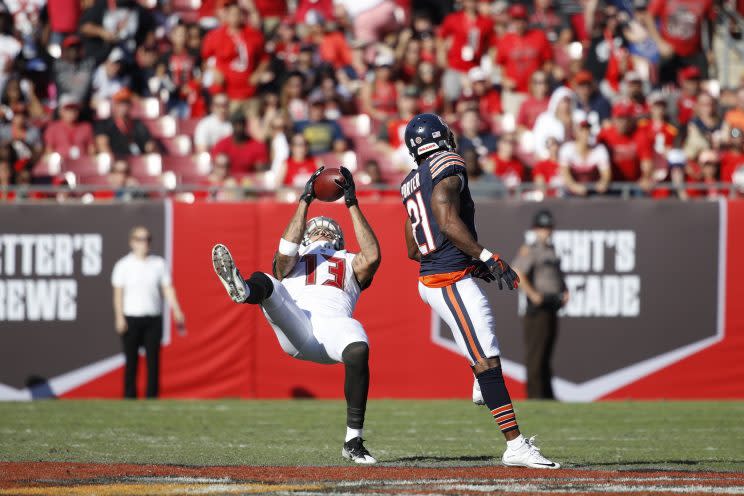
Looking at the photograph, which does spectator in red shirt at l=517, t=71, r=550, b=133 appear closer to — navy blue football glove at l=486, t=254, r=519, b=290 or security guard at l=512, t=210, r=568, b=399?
security guard at l=512, t=210, r=568, b=399

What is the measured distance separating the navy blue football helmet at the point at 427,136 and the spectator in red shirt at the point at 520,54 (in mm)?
9712

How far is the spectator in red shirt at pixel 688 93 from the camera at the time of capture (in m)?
17.1

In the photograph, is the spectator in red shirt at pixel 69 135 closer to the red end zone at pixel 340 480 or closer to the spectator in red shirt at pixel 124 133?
the spectator in red shirt at pixel 124 133

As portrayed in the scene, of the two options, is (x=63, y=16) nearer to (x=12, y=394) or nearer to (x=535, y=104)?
(x=12, y=394)

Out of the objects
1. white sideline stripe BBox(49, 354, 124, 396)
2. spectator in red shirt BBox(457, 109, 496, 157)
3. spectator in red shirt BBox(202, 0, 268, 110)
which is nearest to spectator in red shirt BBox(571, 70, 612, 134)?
spectator in red shirt BBox(457, 109, 496, 157)

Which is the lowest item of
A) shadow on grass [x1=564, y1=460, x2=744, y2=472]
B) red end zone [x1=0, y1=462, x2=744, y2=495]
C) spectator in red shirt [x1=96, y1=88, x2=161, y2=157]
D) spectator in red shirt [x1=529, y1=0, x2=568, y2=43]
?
shadow on grass [x1=564, y1=460, x2=744, y2=472]

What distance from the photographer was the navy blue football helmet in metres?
7.81

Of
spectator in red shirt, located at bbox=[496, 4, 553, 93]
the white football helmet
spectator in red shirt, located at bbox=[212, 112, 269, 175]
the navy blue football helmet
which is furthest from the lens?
spectator in red shirt, located at bbox=[496, 4, 553, 93]

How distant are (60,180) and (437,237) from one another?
8.42 metres

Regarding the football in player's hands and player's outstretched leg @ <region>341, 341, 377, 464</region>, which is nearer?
player's outstretched leg @ <region>341, 341, 377, 464</region>

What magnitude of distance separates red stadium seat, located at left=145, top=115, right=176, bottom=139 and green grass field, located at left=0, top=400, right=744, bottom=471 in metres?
4.19

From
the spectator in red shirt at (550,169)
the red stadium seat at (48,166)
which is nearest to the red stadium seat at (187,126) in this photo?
the red stadium seat at (48,166)

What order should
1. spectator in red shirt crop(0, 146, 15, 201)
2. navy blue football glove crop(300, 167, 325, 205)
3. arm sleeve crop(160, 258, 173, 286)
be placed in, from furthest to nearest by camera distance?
1. spectator in red shirt crop(0, 146, 15, 201)
2. arm sleeve crop(160, 258, 173, 286)
3. navy blue football glove crop(300, 167, 325, 205)

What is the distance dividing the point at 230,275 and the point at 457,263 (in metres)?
1.32
